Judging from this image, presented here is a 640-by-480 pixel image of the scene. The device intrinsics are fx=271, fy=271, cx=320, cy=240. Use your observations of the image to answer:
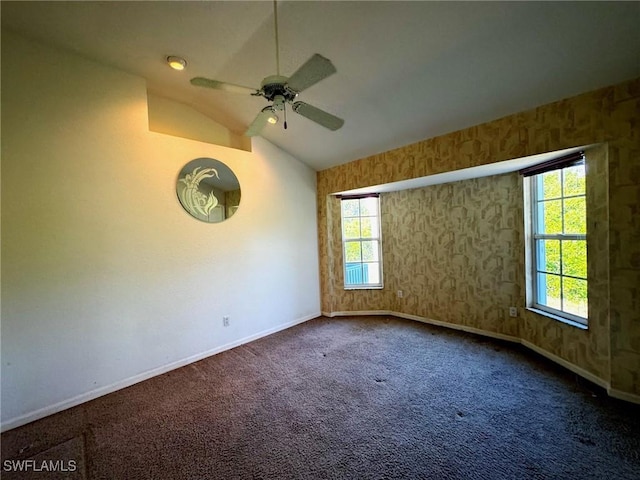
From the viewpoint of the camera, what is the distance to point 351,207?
4785 mm

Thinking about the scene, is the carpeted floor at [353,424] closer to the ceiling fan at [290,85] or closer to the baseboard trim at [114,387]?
the baseboard trim at [114,387]

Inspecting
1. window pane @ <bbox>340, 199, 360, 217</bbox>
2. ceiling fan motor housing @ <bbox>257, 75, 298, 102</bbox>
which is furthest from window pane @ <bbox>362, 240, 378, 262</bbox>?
ceiling fan motor housing @ <bbox>257, 75, 298, 102</bbox>

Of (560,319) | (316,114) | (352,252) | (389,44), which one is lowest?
(560,319)

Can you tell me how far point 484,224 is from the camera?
11.8 ft

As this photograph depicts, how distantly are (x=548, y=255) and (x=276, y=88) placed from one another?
334 centimetres

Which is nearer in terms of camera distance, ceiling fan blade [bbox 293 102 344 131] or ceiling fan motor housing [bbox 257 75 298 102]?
ceiling fan motor housing [bbox 257 75 298 102]

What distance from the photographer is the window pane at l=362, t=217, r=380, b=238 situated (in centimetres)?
472

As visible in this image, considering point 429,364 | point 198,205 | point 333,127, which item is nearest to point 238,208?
point 198,205

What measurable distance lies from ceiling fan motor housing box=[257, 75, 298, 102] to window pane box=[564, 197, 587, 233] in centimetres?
286

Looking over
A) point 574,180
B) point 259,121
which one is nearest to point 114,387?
point 259,121

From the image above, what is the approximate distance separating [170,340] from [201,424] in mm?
1230

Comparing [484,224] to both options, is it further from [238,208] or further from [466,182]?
[238,208]

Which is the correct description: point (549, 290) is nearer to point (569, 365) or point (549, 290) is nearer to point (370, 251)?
point (569, 365)

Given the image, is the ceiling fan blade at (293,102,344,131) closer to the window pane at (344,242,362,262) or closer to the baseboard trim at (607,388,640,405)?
the window pane at (344,242,362,262)
